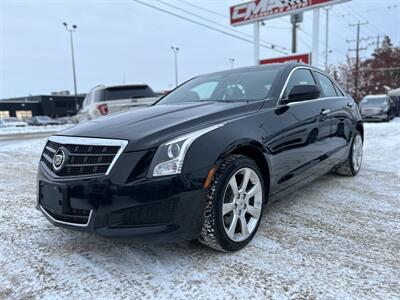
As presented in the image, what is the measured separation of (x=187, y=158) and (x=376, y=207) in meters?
2.48

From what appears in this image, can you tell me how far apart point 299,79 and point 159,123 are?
1906 millimetres

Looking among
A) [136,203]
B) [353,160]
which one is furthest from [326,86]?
[136,203]

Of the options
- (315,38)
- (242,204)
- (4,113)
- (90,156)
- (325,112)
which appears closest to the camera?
(90,156)

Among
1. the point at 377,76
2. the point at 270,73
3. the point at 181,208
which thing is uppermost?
the point at 377,76

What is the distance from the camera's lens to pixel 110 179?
201 cm

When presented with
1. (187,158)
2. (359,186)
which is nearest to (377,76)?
(359,186)

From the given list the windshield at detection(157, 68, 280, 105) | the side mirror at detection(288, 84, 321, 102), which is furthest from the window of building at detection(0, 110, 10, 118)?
the side mirror at detection(288, 84, 321, 102)

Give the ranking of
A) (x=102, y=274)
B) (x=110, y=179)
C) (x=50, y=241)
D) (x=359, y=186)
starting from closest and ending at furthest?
(x=110, y=179) → (x=102, y=274) → (x=50, y=241) → (x=359, y=186)

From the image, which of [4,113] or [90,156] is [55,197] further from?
[4,113]

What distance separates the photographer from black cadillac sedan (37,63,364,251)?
201cm

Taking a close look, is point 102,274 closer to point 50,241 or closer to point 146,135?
point 50,241

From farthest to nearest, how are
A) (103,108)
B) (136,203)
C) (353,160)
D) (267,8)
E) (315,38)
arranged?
(267,8)
(315,38)
(103,108)
(353,160)
(136,203)

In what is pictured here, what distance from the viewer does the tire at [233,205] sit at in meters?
2.20

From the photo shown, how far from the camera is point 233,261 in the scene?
229 cm
